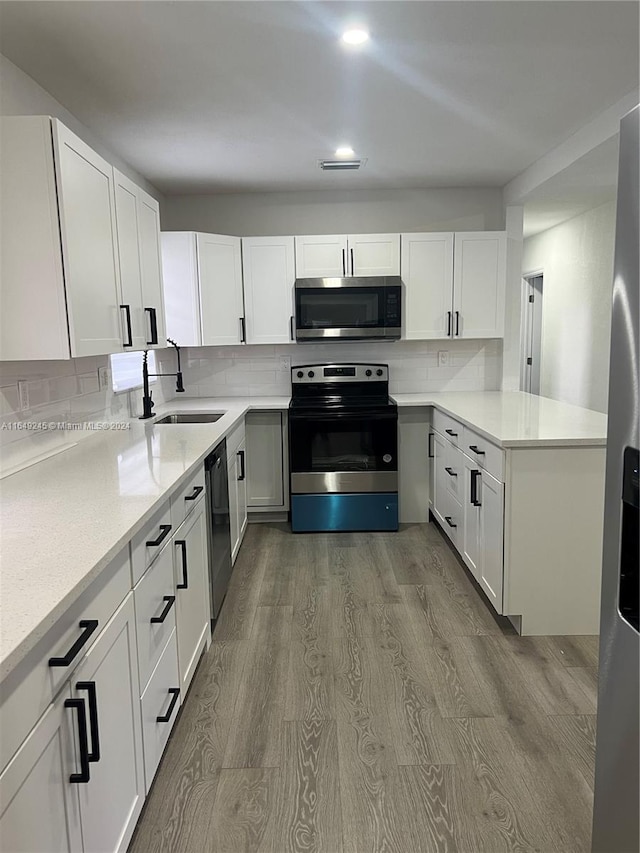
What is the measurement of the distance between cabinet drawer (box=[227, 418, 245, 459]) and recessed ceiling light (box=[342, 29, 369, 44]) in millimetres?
1950

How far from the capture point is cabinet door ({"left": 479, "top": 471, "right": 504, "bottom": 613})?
8.87ft

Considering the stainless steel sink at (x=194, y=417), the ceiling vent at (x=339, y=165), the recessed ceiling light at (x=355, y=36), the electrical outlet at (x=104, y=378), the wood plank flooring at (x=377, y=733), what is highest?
the ceiling vent at (x=339, y=165)

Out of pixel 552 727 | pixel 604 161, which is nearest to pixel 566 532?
pixel 552 727

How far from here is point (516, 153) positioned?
141 inches

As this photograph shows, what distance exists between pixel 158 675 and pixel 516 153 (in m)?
3.40

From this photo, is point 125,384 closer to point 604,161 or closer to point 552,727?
point 552,727

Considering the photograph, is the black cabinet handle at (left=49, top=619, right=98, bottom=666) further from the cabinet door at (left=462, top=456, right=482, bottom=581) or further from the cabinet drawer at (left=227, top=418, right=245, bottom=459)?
the cabinet door at (left=462, top=456, right=482, bottom=581)

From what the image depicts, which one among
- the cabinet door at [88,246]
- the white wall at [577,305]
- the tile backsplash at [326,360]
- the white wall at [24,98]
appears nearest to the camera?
the cabinet door at [88,246]

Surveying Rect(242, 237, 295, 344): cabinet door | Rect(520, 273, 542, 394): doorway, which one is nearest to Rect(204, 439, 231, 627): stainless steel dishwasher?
Rect(242, 237, 295, 344): cabinet door

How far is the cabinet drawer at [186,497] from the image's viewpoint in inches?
80.8

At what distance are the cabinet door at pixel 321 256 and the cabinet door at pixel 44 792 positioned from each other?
354cm

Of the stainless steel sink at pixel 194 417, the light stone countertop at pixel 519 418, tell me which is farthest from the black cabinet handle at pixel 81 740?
the stainless steel sink at pixel 194 417

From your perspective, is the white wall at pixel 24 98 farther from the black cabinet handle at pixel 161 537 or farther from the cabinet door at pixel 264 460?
the cabinet door at pixel 264 460

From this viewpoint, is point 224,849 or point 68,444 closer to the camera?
point 224,849
